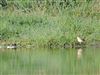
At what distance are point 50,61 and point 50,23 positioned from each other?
10.2 ft

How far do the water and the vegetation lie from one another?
1.51ft

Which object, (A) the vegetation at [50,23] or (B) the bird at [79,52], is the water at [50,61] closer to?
(B) the bird at [79,52]

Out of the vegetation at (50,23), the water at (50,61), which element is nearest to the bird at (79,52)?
the water at (50,61)

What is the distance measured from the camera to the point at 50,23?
46.5 feet

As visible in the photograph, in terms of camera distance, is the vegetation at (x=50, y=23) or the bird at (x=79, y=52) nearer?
the bird at (x=79, y=52)

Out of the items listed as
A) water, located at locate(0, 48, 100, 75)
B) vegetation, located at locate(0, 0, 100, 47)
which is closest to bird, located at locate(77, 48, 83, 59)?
water, located at locate(0, 48, 100, 75)

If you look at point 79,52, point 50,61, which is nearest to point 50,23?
point 79,52

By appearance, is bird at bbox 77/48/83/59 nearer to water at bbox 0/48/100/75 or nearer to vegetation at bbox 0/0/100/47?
water at bbox 0/48/100/75

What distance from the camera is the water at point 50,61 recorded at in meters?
10.1

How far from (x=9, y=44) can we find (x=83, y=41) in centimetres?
178

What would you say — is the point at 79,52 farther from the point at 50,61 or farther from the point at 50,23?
the point at 50,23

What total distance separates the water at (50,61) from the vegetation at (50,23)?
1.51ft

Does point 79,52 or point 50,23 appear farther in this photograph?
point 50,23

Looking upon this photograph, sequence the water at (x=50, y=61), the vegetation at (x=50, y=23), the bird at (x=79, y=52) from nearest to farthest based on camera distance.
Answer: the water at (x=50, y=61)
the bird at (x=79, y=52)
the vegetation at (x=50, y=23)
